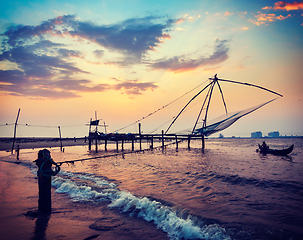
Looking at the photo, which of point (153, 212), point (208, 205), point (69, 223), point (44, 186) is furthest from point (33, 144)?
point (208, 205)

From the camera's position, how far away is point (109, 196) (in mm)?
7105

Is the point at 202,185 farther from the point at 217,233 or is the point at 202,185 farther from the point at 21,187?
the point at 21,187

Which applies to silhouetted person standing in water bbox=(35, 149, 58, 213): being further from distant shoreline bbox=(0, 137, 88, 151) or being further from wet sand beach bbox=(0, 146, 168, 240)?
distant shoreline bbox=(0, 137, 88, 151)

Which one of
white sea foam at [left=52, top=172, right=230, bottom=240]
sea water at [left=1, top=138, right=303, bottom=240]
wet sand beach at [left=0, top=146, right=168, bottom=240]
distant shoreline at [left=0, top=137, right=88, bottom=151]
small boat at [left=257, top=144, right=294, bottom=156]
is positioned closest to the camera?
wet sand beach at [left=0, top=146, right=168, bottom=240]

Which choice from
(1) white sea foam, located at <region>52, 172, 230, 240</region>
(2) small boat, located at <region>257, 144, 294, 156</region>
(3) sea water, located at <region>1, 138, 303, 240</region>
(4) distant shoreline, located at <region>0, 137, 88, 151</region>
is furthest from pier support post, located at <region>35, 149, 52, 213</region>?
(4) distant shoreline, located at <region>0, 137, 88, 151</region>

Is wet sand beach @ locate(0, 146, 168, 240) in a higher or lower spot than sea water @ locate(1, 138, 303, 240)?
higher

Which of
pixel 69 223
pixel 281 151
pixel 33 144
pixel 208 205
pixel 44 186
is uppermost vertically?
pixel 44 186

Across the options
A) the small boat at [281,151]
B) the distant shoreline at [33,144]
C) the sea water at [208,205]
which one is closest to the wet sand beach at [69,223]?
the sea water at [208,205]

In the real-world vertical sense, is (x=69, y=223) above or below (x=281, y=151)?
above

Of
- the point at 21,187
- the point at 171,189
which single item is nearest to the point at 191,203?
the point at 171,189

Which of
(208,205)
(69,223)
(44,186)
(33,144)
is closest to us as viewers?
(69,223)

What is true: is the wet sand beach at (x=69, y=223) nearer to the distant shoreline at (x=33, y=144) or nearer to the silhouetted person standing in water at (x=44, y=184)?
the silhouetted person standing in water at (x=44, y=184)

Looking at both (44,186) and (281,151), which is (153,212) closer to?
(44,186)

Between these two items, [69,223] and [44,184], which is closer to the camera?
[69,223]
